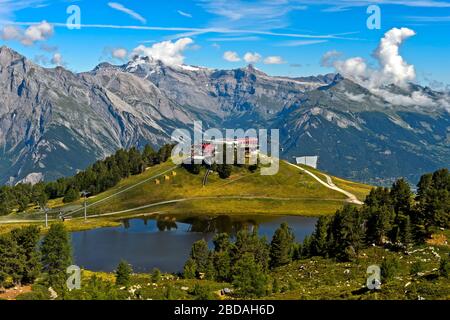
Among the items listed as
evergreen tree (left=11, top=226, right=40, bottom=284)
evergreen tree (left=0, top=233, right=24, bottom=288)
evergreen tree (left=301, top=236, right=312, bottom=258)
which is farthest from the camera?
evergreen tree (left=301, top=236, right=312, bottom=258)

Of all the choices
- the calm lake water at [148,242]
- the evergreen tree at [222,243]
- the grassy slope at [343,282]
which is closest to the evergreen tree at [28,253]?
the grassy slope at [343,282]

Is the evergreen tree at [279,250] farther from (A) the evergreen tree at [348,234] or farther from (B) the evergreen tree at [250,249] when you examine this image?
(A) the evergreen tree at [348,234]

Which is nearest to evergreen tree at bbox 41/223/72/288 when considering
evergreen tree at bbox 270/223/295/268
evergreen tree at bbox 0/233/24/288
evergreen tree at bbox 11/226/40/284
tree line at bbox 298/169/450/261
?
evergreen tree at bbox 11/226/40/284

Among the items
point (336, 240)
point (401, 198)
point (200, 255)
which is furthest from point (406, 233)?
point (200, 255)

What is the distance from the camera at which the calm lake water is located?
13638cm

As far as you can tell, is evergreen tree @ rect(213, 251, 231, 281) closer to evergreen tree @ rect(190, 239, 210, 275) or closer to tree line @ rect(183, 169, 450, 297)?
tree line @ rect(183, 169, 450, 297)

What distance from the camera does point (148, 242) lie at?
547 feet

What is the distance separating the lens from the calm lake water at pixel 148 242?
447ft

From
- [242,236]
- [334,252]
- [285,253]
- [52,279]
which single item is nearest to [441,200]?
[334,252]

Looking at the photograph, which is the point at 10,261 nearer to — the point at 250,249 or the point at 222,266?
the point at 222,266

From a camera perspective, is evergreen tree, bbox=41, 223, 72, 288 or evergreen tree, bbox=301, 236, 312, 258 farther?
evergreen tree, bbox=301, 236, 312, 258
